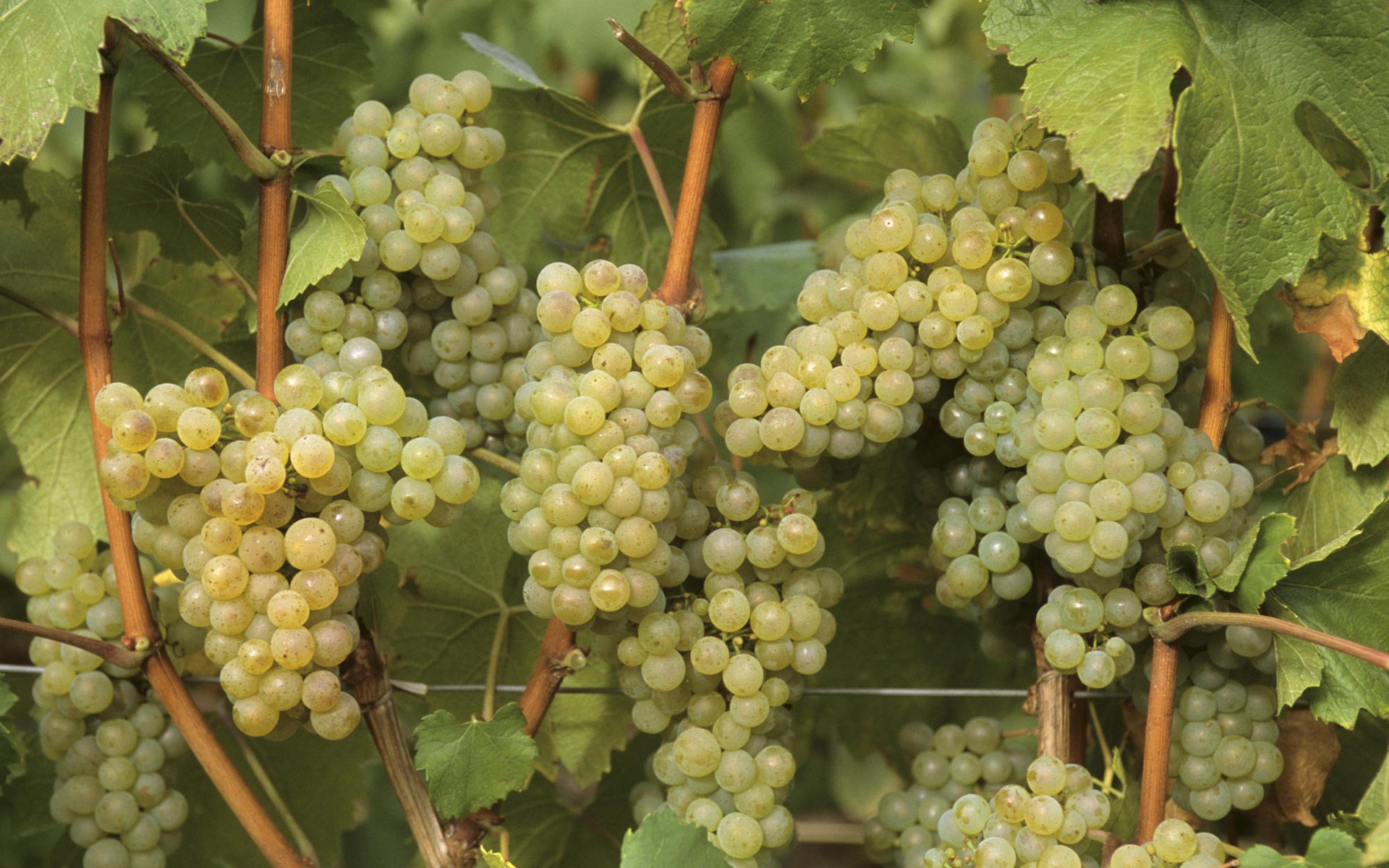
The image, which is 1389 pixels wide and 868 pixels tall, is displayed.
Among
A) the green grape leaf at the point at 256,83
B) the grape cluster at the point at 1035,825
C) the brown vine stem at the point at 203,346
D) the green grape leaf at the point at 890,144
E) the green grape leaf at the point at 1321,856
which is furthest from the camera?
the green grape leaf at the point at 890,144

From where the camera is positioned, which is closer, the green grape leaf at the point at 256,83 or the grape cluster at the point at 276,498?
the grape cluster at the point at 276,498

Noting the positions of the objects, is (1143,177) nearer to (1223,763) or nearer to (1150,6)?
(1150,6)

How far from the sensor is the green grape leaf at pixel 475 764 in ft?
2.24

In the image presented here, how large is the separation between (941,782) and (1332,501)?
32 centimetres

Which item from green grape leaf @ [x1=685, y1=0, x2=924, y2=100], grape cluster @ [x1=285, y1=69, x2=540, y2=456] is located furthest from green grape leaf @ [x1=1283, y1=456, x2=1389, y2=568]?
grape cluster @ [x1=285, y1=69, x2=540, y2=456]

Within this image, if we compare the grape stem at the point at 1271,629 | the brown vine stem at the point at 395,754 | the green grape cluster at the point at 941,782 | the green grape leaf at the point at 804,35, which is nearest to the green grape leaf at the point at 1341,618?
the grape stem at the point at 1271,629

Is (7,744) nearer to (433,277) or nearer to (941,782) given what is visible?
(433,277)

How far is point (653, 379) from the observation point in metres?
0.66

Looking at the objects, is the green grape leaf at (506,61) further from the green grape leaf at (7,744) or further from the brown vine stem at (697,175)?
the green grape leaf at (7,744)

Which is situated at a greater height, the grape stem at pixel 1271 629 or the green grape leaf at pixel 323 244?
the green grape leaf at pixel 323 244

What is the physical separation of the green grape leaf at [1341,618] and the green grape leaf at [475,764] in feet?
1.39

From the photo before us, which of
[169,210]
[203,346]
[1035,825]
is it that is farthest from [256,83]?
[1035,825]

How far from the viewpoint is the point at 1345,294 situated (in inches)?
26.8

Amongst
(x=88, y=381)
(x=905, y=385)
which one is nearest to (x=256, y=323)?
(x=88, y=381)
